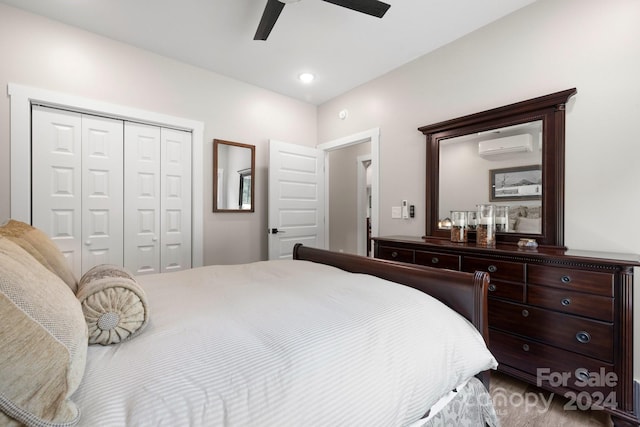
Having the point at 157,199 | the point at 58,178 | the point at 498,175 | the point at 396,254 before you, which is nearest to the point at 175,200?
the point at 157,199

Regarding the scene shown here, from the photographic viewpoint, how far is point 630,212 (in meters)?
1.80

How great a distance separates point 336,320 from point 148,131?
115 inches

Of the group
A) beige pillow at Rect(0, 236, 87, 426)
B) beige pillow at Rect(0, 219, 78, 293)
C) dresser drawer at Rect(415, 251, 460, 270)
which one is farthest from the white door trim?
dresser drawer at Rect(415, 251, 460, 270)

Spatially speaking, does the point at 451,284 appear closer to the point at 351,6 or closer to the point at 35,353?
the point at 35,353

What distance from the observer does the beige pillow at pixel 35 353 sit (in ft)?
1.76

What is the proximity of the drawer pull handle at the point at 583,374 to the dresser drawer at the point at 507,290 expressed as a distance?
0.44m

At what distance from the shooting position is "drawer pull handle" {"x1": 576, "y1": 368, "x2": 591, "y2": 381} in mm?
1632

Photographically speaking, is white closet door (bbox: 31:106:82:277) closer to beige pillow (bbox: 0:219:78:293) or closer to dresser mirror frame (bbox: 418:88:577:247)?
beige pillow (bbox: 0:219:78:293)

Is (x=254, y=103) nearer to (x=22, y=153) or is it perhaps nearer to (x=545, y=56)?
(x=22, y=153)

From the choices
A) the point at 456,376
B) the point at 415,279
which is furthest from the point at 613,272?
the point at 456,376

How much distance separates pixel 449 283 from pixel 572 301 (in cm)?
93

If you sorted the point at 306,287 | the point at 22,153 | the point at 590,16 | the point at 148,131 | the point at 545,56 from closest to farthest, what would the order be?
the point at 306,287, the point at 590,16, the point at 545,56, the point at 22,153, the point at 148,131

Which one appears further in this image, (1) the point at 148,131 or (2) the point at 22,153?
(1) the point at 148,131

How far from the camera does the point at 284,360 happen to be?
79cm
